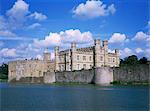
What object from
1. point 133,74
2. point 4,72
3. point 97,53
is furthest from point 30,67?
point 4,72

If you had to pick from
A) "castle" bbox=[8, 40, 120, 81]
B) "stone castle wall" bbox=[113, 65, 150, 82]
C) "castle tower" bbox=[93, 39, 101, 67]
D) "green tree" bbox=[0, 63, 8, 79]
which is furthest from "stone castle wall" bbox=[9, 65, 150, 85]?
"green tree" bbox=[0, 63, 8, 79]

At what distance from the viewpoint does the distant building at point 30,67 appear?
56750 mm

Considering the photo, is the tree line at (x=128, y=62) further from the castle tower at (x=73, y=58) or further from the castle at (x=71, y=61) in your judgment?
the castle tower at (x=73, y=58)

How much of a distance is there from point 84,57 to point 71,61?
2288 millimetres

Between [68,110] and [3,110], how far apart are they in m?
2.89

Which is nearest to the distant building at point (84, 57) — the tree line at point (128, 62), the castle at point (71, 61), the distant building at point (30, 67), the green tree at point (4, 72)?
the castle at point (71, 61)

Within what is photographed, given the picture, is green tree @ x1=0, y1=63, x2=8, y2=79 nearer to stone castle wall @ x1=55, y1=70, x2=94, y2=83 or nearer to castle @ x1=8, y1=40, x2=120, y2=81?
castle @ x1=8, y1=40, x2=120, y2=81

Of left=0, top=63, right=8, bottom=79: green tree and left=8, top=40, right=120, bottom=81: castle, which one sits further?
left=0, top=63, right=8, bottom=79: green tree

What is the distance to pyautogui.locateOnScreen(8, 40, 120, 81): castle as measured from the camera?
182ft

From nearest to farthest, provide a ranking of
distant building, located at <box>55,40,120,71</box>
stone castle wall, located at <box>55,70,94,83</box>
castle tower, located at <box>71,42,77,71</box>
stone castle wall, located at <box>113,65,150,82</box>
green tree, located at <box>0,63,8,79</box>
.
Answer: stone castle wall, located at <box>113,65,150,82</box> < stone castle wall, located at <box>55,70,94,83</box> < castle tower, located at <box>71,42,77,71</box> < distant building, located at <box>55,40,120,71</box> < green tree, located at <box>0,63,8,79</box>

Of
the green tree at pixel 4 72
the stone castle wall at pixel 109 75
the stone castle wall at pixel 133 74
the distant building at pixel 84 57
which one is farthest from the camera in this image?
the green tree at pixel 4 72

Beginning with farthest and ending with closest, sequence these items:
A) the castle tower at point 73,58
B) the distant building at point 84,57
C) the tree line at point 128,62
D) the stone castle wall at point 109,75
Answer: the tree line at point 128,62 < the distant building at point 84,57 < the castle tower at point 73,58 < the stone castle wall at point 109,75

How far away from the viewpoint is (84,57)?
56.3 metres

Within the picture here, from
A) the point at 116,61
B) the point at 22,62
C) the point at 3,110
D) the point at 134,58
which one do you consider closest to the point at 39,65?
the point at 22,62
